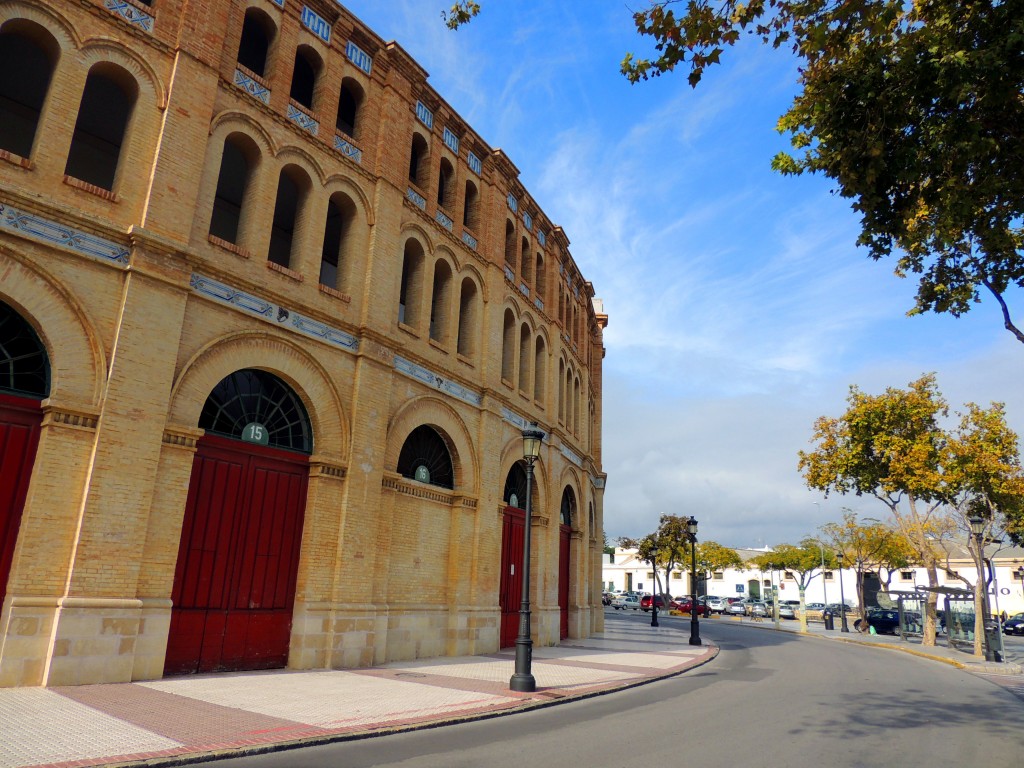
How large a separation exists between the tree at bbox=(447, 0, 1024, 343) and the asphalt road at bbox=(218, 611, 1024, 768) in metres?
6.26

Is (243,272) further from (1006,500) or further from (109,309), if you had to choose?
(1006,500)

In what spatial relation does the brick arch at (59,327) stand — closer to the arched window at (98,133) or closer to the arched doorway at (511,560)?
the arched window at (98,133)

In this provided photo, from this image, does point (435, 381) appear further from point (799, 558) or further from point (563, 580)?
point (799, 558)

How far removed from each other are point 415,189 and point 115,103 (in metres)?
6.54

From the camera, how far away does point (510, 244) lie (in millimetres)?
22141

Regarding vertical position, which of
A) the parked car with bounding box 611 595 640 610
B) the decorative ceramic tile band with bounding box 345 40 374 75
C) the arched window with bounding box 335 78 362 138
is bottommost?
the parked car with bounding box 611 595 640 610

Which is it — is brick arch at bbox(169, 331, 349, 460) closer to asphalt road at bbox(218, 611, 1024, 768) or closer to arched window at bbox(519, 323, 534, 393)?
asphalt road at bbox(218, 611, 1024, 768)

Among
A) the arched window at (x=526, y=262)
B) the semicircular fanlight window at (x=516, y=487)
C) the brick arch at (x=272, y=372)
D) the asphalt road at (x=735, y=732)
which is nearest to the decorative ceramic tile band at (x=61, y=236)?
the brick arch at (x=272, y=372)

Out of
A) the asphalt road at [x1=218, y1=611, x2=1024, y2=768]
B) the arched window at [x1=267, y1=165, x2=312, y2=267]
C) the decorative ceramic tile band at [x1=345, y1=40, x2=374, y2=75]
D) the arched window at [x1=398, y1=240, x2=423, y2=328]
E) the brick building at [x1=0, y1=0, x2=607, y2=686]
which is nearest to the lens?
the asphalt road at [x1=218, y1=611, x2=1024, y2=768]

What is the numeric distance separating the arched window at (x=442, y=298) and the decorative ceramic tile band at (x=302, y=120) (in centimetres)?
460

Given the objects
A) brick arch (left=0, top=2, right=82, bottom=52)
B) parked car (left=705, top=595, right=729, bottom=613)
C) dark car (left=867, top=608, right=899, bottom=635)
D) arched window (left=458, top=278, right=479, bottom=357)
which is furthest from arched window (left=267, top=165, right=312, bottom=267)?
parked car (left=705, top=595, right=729, bottom=613)

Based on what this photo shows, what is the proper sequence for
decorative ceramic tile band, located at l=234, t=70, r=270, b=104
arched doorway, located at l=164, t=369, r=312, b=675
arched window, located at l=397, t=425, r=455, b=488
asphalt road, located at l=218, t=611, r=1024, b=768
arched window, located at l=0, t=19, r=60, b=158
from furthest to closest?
arched window, located at l=397, t=425, r=455, b=488
decorative ceramic tile band, located at l=234, t=70, r=270, b=104
arched window, located at l=0, t=19, r=60, b=158
arched doorway, located at l=164, t=369, r=312, b=675
asphalt road, located at l=218, t=611, r=1024, b=768

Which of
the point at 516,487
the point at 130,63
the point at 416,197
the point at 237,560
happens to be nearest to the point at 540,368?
the point at 516,487

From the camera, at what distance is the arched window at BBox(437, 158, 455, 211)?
62.0 feet
